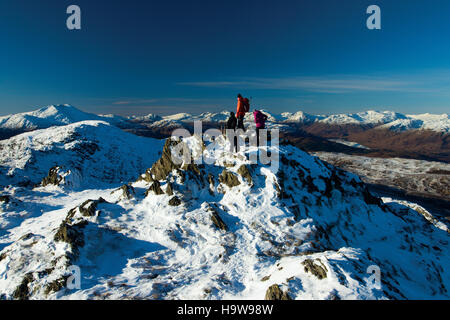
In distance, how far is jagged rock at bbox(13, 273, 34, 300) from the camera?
48.9 feet

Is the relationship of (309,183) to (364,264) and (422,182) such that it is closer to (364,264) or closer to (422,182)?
(364,264)

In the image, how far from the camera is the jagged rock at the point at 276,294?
13.0m

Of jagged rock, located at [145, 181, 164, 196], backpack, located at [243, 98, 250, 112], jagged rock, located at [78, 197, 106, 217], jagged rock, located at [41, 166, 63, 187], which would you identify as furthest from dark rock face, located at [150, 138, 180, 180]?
jagged rock, located at [41, 166, 63, 187]

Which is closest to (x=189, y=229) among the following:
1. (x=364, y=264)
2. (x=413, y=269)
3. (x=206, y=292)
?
(x=206, y=292)

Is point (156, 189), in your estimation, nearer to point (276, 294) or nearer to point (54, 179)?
point (276, 294)

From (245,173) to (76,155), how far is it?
85.4m

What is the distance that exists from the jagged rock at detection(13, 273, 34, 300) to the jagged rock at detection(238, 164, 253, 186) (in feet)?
68.1

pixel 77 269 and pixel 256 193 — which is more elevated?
pixel 256 193

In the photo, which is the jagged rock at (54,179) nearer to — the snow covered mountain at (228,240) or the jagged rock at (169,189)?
the snow covered mountain at (228,240)

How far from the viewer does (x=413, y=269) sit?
22.5 m

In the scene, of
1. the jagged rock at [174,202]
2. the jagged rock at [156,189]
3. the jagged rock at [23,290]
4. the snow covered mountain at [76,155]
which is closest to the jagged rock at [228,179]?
the jagged rock at [174,202]

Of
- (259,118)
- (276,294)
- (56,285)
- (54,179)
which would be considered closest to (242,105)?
(259,118)

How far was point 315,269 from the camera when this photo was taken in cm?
1454

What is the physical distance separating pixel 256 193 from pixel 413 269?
1874 cm
